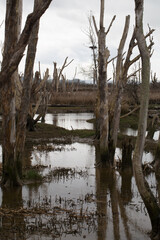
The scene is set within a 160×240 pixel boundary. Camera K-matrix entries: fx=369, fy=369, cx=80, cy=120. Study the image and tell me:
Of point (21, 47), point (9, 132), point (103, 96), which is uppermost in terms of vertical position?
point (21, 47)

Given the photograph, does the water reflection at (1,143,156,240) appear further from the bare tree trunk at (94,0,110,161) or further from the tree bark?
the tree bark

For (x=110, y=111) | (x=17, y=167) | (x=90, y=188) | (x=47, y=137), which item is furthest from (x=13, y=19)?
(x=47, y=137)

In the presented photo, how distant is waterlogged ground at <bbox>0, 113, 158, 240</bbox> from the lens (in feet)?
17.3

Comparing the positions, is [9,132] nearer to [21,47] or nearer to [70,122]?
[21,47]

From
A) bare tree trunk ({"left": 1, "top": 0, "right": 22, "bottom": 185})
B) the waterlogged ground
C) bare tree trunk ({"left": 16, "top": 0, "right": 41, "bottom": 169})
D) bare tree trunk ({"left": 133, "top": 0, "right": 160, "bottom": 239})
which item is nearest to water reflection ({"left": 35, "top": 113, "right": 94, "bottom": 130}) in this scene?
the waterlogged ground

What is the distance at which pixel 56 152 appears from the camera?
41.2 ft

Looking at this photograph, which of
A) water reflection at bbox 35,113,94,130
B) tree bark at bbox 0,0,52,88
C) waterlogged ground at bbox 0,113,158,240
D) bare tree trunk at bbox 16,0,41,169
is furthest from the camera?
water reflection at bbox 35,113,94,130

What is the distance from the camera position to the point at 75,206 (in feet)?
21.2

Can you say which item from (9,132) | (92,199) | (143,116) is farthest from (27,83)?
(143,116)

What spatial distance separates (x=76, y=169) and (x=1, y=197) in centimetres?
331

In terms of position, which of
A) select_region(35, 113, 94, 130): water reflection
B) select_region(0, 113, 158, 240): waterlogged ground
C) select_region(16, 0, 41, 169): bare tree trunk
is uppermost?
select_region(16, 0, 41, 169): bare tree trunk

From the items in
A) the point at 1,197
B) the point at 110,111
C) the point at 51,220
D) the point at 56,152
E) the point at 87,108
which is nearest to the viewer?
the point at 51,220

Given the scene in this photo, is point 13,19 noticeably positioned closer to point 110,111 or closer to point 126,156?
point 126,156

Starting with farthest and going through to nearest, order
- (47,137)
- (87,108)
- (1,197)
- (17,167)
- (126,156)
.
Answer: (87,108)
(47,137)
(126,156)
(17,167)
(1,197)
